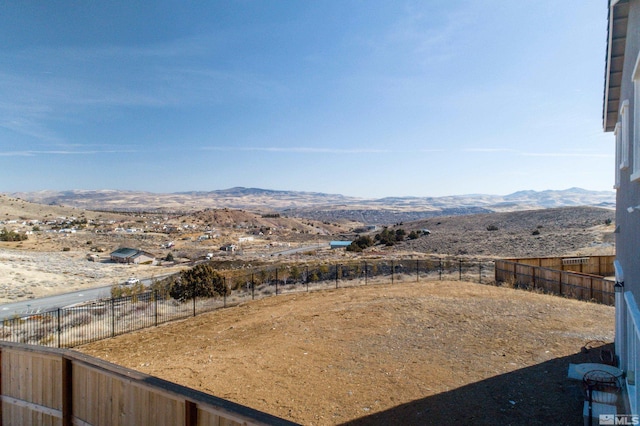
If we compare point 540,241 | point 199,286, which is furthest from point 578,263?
point 199,286

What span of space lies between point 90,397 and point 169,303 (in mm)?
20057

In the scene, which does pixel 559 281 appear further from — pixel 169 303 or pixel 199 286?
pixel 169 303

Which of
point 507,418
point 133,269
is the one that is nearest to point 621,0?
point 507,418

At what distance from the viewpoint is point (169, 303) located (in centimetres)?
2302

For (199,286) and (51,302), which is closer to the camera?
(199,286)

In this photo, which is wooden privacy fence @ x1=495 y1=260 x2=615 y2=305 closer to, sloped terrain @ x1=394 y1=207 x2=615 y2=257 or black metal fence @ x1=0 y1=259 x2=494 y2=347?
black metal fence @ x1=0 y1=259 x2=494 y2=347

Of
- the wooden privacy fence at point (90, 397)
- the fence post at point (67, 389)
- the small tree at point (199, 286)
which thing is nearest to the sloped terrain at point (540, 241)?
the small tree at point (199, 286)

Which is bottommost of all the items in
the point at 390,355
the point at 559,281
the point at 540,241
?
the point at 390,355

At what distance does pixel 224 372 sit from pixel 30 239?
7185 centimetres

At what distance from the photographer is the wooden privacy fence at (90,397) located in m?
3.34

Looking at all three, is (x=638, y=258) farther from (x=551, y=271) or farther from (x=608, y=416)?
(x=551, y=271)

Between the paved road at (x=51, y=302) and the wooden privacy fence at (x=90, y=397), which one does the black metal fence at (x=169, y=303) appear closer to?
the paved road at (x=51, y=302)

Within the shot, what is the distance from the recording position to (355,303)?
19.3 meters

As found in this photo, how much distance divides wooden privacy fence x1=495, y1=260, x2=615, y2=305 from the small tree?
17603 mm
